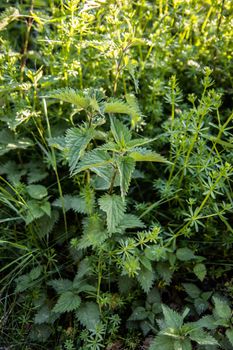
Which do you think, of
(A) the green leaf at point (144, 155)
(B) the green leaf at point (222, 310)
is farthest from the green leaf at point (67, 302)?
(A) the green leaf at point (144, 155)

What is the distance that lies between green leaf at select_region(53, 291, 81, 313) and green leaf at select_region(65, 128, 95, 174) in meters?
0.60

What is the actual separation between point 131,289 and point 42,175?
0.73m

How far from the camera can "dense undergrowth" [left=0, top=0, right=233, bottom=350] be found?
1.71m

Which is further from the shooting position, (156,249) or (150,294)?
(150,294)

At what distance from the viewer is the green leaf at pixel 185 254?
1.92 m

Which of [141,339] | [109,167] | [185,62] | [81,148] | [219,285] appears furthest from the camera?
[185,62]

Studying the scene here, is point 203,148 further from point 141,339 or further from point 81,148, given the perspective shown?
point 141,339

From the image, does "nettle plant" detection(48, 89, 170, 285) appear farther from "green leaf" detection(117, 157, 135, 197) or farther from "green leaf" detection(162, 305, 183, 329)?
"green leaf" detection(162, 305, 183, 329)

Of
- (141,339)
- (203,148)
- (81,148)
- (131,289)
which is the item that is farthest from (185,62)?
(141,339)

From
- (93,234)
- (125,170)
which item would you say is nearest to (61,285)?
(93,234)

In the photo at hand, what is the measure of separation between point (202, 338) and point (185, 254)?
40 cm

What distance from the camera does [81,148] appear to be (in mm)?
1561

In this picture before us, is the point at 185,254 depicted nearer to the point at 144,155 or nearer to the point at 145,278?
the point at 145,278

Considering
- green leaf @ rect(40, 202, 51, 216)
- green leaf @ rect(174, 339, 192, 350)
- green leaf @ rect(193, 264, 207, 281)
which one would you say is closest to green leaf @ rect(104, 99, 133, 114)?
green leaf @ rect(40, 202, 51, 216)
